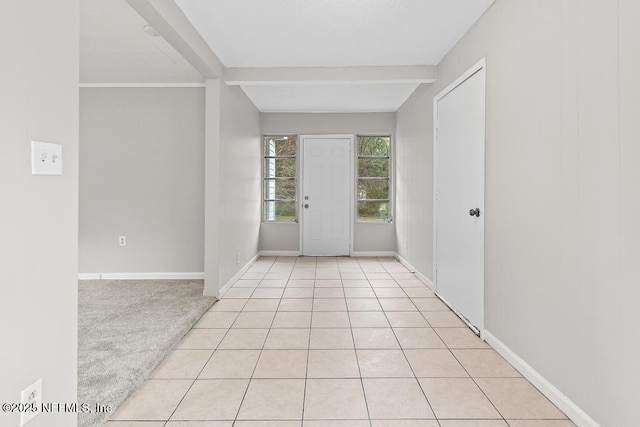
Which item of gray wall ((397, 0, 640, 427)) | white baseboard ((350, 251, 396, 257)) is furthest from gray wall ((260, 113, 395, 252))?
gray wall ((397, 0, 640, 427))

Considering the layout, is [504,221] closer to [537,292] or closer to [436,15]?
[537,292]

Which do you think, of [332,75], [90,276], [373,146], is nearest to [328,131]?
[373,146]

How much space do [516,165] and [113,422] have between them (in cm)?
263

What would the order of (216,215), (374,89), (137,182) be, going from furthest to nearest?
(374,89) < (137,182) < (216,215)

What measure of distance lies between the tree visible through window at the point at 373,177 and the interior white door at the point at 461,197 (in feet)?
7.85

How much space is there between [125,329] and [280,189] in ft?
12.4

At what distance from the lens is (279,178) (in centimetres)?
603

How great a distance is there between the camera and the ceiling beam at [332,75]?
367cm

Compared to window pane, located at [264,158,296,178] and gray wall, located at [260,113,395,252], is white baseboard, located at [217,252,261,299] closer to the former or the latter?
gray wall, located at [260,113,395,252]

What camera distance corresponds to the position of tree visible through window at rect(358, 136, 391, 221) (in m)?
5.98

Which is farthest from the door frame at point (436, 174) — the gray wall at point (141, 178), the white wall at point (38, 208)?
the gray wall at point (141, 178)

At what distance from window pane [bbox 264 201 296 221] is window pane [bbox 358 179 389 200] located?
1.20m

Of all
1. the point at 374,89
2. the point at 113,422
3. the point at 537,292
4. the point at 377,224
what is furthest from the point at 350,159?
the point at 113,422

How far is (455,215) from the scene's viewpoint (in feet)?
10.2
